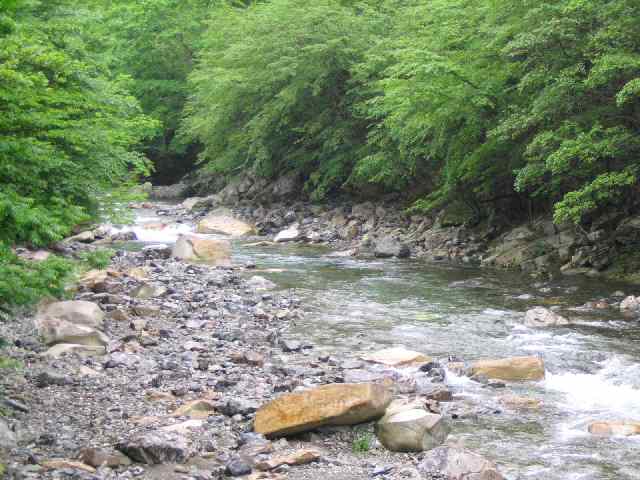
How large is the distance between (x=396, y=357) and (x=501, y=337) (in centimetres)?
228

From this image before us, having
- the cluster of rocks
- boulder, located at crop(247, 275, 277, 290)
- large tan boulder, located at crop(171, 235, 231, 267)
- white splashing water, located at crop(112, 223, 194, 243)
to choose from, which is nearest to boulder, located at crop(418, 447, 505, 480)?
the cluster of rocks

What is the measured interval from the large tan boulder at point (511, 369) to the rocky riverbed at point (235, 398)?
0.5 inches

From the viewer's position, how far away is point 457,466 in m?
6.08

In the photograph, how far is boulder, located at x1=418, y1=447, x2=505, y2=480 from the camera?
593 centimetres

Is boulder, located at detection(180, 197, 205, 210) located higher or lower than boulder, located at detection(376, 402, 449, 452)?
lower

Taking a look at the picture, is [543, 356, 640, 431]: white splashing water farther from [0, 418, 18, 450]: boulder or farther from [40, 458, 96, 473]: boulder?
[0, 418, 18, 450]: boulder

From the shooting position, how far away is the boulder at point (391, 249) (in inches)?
773

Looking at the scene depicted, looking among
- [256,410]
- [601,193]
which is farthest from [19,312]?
[601,193]

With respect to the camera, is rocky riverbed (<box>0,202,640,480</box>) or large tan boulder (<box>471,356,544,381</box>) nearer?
rocky riverbed (<box>0,202,640,480</box>)

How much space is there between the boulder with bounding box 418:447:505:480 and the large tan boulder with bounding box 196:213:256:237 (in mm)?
19113

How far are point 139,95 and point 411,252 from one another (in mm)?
24783

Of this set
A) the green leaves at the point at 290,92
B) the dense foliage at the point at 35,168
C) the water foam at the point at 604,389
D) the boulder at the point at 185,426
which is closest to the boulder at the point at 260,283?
the dense foliage at the point at 35,168

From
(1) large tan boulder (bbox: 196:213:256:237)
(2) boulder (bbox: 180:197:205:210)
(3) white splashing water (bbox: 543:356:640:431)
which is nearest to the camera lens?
(3) white splashing water (bbox: 543:356:640:431)

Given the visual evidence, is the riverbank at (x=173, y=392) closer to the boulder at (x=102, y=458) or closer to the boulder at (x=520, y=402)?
the boulder at (x=102, y=458)
